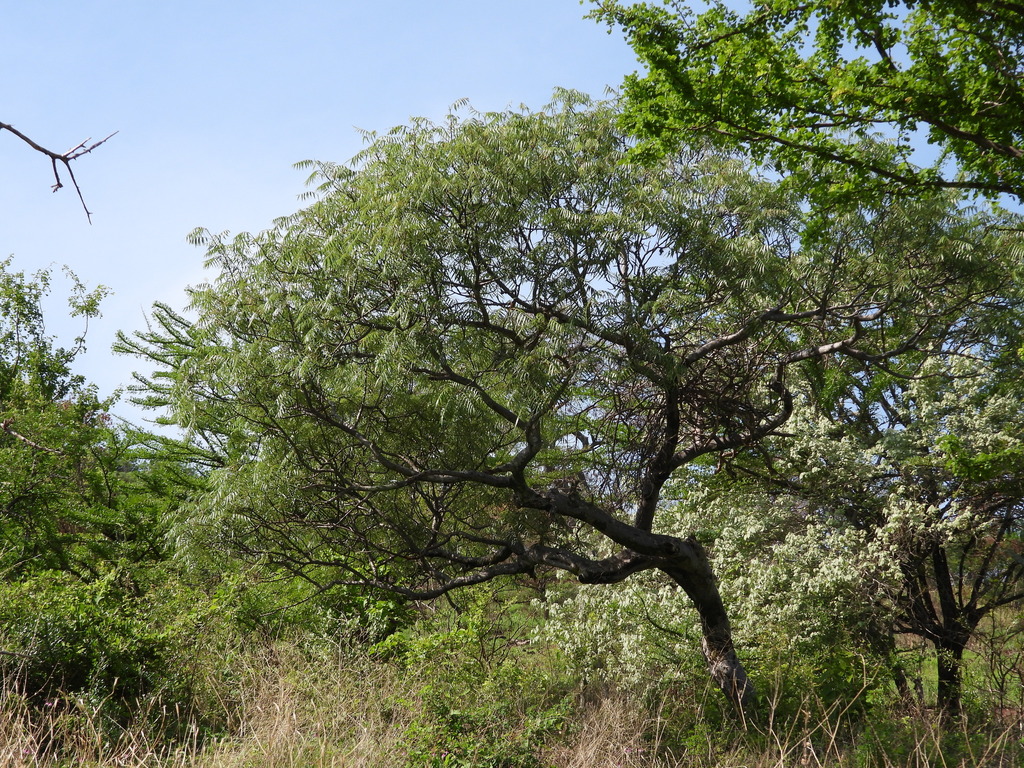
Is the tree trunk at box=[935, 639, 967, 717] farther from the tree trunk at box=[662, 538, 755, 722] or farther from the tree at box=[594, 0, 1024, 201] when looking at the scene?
the tree at box=[594, 0, 1024, 201]

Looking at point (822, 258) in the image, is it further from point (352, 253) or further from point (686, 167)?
point (352, 253)

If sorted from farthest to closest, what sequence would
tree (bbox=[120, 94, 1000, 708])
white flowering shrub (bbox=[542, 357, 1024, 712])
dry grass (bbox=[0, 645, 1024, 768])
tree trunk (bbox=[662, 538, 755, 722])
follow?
white flowering shrub (bbox=[542, 357, 1024, 712]) → tree trunk (bbox=[662, 538, 755, 722]) → tree (bbox=[120, 94, 1000, 708]) → dry grass (bbox=[0, 645, 1024, 768])

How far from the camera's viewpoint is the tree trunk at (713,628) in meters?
8.97

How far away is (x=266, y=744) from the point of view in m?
5.57

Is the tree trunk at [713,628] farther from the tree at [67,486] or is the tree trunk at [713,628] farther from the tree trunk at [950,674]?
the tree at [67,486]

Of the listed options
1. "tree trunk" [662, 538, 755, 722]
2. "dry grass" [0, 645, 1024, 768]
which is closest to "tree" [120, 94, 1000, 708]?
"tree trunk" [662, 538, 755, 722]

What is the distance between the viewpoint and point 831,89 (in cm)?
714

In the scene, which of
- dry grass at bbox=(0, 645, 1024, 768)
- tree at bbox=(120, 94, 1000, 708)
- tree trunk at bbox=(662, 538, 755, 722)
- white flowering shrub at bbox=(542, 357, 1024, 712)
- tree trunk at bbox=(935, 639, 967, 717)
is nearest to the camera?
dry grass at bbox=(0, 645, 1024, 768)

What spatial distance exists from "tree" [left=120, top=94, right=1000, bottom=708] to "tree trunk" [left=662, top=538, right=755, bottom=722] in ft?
0.11

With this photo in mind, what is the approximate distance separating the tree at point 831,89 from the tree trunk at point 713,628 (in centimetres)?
433

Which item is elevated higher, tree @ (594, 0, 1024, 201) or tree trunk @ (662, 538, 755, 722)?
tree @ (594, 0, 1024, 201)

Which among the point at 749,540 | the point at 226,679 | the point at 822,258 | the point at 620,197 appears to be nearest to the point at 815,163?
the point at 822,258

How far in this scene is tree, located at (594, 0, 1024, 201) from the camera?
682cm

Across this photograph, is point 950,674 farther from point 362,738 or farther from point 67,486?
point 67,486
